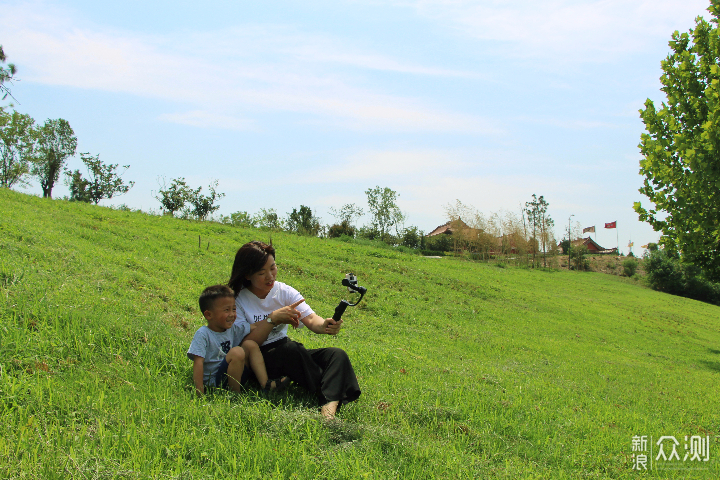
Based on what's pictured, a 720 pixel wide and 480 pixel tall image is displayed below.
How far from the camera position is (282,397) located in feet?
13.4

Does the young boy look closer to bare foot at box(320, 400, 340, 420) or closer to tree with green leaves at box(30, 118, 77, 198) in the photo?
bare foot at box(320, 400, 340, 420)

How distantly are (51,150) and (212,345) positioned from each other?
49.8 m

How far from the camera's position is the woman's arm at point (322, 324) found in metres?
4.11

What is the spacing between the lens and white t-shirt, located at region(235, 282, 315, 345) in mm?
4332

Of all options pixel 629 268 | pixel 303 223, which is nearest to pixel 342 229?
pixel 303 223

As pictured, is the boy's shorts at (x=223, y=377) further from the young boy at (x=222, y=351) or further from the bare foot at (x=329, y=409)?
the bare foot at (x=329, y=409)

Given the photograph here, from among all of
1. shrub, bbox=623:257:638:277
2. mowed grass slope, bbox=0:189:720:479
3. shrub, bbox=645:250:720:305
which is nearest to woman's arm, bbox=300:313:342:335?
mowed grass slope, bbox=0:189:720:479

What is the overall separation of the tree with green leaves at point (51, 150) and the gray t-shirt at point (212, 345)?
48290 millimetres

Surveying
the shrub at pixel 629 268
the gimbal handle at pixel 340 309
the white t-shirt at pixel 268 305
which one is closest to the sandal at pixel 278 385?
the white t-shirt at pixel 268 305

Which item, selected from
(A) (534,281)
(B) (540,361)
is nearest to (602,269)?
(A) (534,281)

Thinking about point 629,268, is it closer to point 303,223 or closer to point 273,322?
point 303,223

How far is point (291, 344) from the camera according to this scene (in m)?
4.21

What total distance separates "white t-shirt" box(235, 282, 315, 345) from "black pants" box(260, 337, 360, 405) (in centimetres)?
11

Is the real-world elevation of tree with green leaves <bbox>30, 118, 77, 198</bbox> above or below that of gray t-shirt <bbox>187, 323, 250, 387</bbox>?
above
